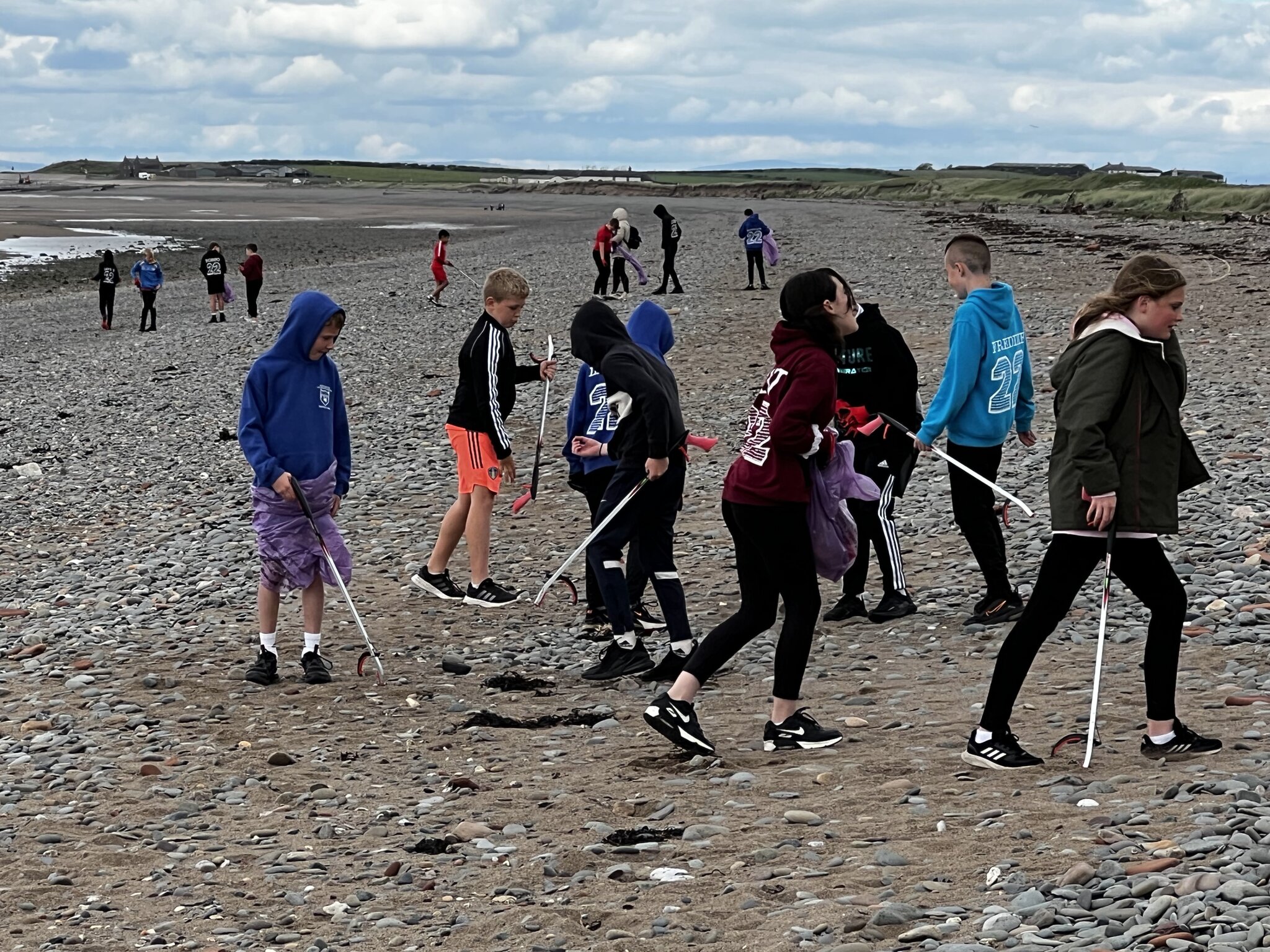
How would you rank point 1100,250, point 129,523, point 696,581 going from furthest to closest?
point 1100,250 → point 129,523 → point 696,581

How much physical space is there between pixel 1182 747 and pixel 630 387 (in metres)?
3.28

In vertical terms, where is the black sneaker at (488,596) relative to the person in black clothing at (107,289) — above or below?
below

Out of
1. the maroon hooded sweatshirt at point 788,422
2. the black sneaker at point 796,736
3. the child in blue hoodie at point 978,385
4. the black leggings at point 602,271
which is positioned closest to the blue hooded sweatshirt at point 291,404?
the maroon hooded sweatshirt at point 788,422

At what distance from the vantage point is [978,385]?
818 centimetres

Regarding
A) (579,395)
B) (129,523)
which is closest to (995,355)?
(579,395)

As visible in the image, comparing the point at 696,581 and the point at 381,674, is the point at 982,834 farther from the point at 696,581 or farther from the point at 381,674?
the point at 696,581

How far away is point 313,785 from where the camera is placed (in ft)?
22.2

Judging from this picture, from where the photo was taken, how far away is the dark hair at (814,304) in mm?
6148

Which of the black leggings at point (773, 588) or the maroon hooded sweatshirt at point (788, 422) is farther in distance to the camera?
the black leggings at point (773, 588)

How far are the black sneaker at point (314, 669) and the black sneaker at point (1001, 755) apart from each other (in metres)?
3.97

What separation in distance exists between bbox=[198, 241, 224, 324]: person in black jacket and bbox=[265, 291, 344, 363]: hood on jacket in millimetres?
23716

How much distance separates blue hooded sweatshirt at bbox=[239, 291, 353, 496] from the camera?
26.0ft

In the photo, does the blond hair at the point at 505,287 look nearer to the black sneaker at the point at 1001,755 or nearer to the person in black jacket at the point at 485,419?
the person in black jacket at the point at 485,419

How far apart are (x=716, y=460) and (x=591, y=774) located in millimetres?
7855
